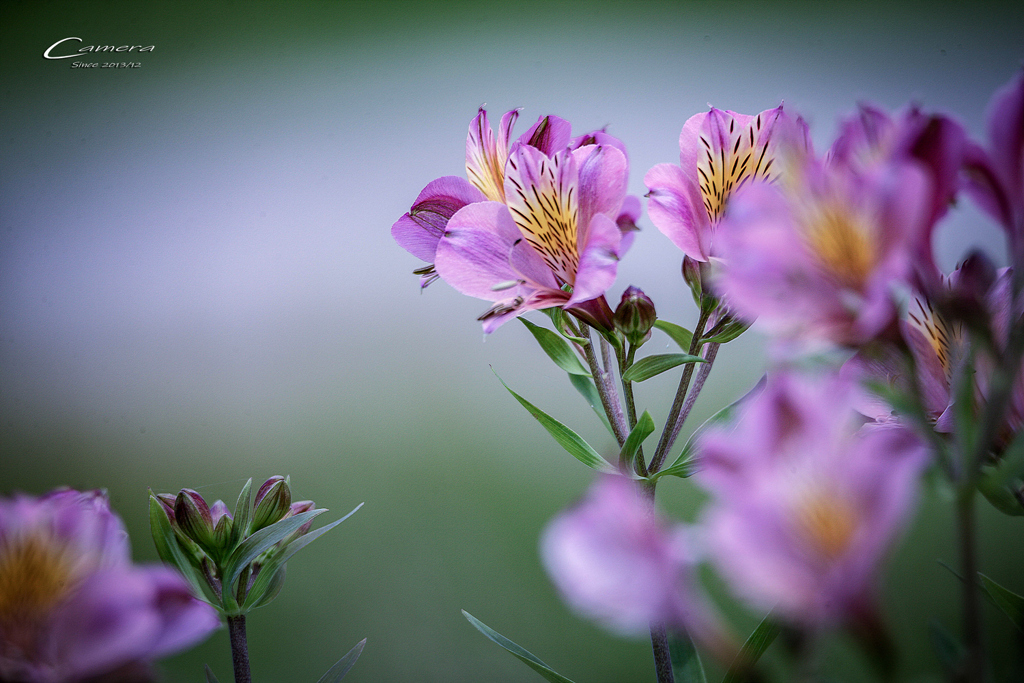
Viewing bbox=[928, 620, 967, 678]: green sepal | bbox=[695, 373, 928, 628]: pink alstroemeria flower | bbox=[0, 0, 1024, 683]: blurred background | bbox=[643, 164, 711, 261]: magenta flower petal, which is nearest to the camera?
bbox=[695, 373, 928, 628]: pink alstroemeria flower

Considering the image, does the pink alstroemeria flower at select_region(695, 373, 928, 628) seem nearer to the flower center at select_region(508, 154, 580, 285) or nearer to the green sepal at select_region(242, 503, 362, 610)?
the flower center at select_region(508, 154, 580, 285)

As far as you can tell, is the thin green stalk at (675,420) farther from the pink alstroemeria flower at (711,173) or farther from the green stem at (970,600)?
the green stem at (970,600)

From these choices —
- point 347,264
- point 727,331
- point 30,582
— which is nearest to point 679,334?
point 727,331

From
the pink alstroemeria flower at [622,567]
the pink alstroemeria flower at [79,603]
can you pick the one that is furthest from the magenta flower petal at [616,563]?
the pink alstroemeria flower at [79,603]

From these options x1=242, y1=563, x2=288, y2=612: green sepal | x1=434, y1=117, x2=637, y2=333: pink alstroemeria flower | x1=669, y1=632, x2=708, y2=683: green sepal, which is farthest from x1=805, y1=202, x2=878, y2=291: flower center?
x1=242, y1=563, x2=288, y2=612: green sepal

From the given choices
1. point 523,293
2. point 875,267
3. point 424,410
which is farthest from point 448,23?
point 875,267
